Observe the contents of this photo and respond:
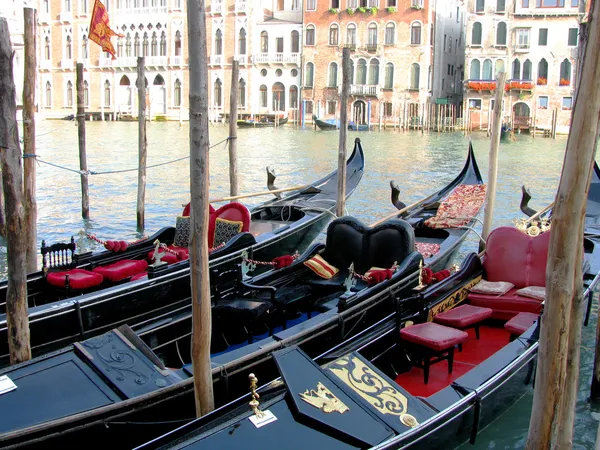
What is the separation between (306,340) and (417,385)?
0.49 m

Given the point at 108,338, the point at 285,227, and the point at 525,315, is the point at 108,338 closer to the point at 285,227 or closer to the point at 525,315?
the point at 525,315

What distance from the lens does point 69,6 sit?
27.8 meters

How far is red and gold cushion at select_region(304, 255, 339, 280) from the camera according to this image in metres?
3.62

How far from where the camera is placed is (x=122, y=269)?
368cm

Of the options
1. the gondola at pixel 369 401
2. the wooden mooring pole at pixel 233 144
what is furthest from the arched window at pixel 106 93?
the gondola at pixel 369 401

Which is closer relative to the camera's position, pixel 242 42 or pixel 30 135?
pixel 30 135

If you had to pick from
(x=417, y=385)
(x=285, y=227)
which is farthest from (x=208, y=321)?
(x=285, y=227)

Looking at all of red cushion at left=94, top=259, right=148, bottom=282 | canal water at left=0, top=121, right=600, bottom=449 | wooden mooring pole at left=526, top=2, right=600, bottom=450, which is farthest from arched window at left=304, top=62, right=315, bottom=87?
wooden mooring pole at left=526, top=2, right=600, bottom=450

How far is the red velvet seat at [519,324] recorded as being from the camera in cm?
308

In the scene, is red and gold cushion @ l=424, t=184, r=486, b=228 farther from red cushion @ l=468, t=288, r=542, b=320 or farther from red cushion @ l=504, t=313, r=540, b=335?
red cushion @ l=504, t=313, r=540, b=335

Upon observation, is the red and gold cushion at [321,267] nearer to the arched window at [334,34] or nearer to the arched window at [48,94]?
the arched window at [334,34]

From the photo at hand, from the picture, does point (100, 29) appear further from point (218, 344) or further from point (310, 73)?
point (310, 73)

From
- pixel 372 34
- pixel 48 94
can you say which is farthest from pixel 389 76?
pixel 48 94

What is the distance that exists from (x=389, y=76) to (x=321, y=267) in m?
21.1
